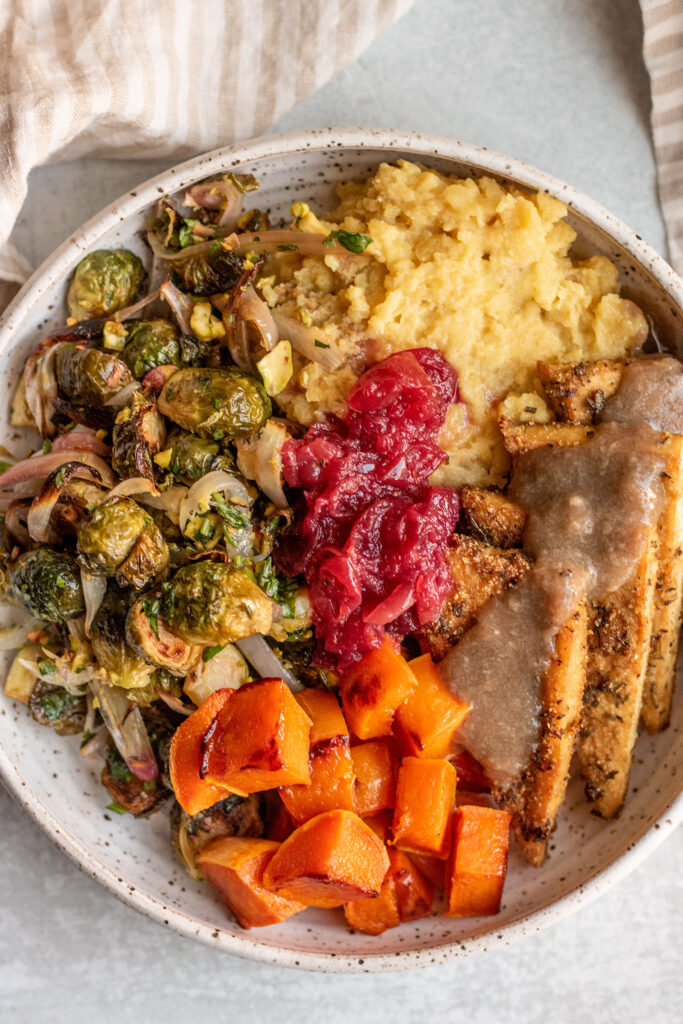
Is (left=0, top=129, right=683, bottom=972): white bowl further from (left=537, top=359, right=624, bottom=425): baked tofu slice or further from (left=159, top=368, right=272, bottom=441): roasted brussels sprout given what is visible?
(left=159, top=368, right=272, bottom=441): roasted brussels sprout

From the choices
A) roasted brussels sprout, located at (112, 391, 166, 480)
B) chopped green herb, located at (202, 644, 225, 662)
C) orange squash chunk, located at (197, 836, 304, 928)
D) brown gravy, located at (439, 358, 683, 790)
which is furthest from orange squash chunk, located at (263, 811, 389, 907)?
roasted brussels sprout, located at (112, 391, 166, 480)

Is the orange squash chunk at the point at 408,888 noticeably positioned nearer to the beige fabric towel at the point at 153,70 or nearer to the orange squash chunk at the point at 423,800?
the orange squash chunk at the point at 423,800

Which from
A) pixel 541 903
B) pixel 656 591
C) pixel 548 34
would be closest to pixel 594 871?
pixel 541 903


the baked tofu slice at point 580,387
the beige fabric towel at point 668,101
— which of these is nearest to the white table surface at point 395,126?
the beige fabric towel at point 668,101

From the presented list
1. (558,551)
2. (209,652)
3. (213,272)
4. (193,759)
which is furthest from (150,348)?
(558,551)

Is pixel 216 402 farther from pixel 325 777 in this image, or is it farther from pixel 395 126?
pixel 395 126

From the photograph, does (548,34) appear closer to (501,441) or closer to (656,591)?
(501,441)
